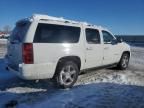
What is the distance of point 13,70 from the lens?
687cm

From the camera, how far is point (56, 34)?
6.80 m

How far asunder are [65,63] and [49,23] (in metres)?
1.27

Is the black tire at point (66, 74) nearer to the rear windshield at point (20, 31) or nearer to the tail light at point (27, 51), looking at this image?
the tail light at point (27, 51)

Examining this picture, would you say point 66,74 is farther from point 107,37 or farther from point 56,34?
point 107,37

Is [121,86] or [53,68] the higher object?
[53,68]

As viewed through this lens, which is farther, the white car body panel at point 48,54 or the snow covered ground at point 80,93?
the white car body panel at point 48,54

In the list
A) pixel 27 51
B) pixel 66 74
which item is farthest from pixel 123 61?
pixel 27 51

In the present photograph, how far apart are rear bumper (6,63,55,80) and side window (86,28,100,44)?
1.87 meters

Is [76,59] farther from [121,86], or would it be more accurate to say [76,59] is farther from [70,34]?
[121,86]

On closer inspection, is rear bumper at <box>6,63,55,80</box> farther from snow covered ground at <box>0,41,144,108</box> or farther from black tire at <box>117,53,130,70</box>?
black tire at <box>117,53,130,70</box>

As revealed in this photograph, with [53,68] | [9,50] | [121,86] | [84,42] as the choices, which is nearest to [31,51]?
[53,68]

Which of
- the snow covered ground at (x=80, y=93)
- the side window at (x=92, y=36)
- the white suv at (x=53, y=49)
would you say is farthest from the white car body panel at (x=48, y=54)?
the snow covered ground at (x=80, y=93)

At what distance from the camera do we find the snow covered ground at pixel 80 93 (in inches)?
223

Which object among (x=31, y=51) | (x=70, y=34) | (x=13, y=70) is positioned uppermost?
(x=70, y=34)
